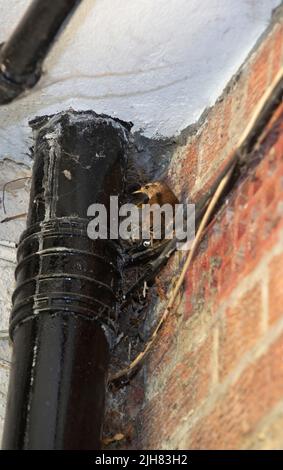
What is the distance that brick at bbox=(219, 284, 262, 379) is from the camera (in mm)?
1175

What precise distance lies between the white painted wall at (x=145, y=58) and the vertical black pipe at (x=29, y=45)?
0.21m

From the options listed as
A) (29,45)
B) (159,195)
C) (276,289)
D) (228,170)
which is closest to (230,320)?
(276,289)

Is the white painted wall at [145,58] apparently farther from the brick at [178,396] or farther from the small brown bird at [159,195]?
the brick at [178,396]

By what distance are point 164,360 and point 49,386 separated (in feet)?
0.91

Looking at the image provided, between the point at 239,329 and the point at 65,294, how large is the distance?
42cm

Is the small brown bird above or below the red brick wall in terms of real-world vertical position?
above

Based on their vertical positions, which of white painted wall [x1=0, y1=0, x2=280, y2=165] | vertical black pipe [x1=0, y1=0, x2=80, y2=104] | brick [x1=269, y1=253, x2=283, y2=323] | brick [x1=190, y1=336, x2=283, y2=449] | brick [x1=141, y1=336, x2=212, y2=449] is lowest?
brick [x1=190, y1=336, x2=283, y2=449]

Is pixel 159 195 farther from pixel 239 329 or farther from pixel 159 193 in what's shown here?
pixel 239 329

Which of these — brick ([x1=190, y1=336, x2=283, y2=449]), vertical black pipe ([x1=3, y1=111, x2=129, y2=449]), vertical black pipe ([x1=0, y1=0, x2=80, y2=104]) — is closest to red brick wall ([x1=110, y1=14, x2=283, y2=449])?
brick ([x1=190, y1=336, x2=283, y2=449])

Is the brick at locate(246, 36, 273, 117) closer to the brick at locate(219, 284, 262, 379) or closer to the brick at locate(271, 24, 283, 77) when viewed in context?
the brick at locate(271, 24, 283, 77)

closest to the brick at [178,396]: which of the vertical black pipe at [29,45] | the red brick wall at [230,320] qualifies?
the red brick wall at [230,320]

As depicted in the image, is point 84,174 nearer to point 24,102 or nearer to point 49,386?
point 24,102

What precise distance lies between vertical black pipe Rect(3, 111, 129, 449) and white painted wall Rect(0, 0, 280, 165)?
84mm

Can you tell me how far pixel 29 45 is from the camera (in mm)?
1352
